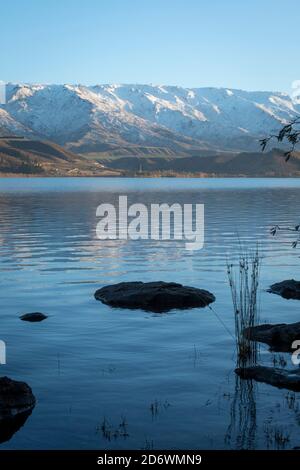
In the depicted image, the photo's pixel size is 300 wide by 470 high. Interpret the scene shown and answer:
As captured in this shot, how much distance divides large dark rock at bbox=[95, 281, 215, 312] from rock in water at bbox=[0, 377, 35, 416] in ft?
39.0

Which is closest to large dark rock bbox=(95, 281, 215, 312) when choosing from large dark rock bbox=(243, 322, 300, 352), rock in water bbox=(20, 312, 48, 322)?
rock in water bbox=(20, 312, 48, 322)

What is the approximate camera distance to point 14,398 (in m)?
15.0

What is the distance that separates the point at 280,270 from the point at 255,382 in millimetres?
20703

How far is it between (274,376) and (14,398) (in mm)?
6841

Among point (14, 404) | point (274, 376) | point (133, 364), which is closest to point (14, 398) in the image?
point (14, 404)

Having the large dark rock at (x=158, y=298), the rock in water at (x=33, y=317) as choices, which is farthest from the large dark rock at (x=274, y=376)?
the rock in water at (x=33, y=317)

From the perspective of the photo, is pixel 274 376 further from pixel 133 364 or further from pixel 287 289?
pixel 287 289

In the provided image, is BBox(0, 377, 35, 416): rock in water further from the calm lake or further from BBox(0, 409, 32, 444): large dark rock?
the calm lake

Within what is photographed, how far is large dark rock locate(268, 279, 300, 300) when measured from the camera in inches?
1148

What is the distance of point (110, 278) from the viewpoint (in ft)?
113

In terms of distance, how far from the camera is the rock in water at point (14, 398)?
14.7 m

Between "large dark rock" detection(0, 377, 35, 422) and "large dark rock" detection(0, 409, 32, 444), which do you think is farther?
"large dark rock" detection(0, 377, 35, 422)
